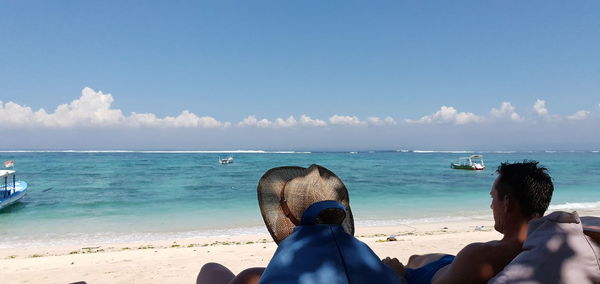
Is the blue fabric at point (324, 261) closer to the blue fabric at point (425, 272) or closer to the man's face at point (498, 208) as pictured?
the man's face at point (498, 208)

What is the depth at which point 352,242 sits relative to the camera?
1.36m

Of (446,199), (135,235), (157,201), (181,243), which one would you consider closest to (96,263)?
(181,243)

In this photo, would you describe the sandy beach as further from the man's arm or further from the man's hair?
the man's hair

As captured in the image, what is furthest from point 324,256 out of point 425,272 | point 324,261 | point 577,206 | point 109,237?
point 577,206

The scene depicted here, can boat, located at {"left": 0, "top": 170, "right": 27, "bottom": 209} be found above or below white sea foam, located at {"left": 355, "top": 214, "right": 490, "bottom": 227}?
above

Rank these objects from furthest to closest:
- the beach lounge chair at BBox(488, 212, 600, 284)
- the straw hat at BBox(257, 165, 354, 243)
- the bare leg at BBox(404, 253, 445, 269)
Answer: the bare leg at BBox(404, 253, 445, 269) < the straw hat at BBox(257, 165, 354, 243) < the beach lounge chair at BBox(488, 212, 600, 284)

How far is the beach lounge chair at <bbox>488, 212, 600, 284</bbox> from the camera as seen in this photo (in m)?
1.57

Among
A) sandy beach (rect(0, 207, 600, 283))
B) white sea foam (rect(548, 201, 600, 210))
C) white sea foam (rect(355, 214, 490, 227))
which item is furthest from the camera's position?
white sea foam (rect(548, 201, 600, 210))

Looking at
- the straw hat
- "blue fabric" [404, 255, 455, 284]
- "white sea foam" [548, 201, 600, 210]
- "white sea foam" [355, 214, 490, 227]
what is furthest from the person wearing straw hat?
→ "white sea foam" [548, 201, 600, 210]

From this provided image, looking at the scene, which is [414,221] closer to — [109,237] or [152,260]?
[152,260]

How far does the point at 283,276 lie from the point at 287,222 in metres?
0.59

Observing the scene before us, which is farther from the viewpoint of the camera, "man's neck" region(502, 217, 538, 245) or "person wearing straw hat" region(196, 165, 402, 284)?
"man's neck" region(502, 217, 538, 245)

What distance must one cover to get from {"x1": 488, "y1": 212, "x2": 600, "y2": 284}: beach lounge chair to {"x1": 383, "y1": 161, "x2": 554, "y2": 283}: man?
0.84 feet

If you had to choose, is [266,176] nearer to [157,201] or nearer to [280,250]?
[280,250]
